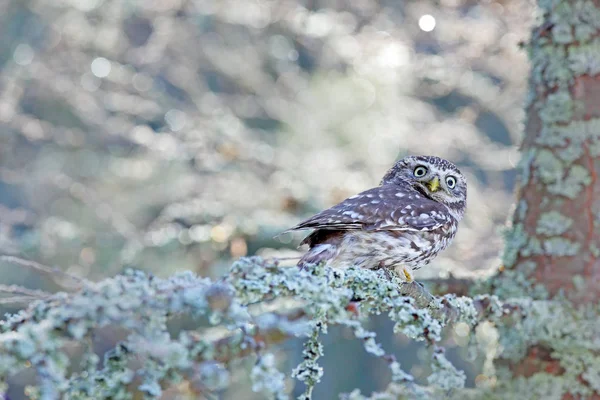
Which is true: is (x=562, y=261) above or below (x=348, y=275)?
above

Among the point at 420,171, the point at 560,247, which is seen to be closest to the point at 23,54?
the point at 420,171


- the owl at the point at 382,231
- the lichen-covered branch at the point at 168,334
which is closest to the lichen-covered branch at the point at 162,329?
the lichen-covered branch at the point at 168,334

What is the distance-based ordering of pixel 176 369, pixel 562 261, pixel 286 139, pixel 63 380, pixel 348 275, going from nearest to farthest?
pixel 63 380 → pixel 176 369 → pixel 348 275 → pixel 562 261 → pixel 286 139

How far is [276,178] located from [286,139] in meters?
2.54

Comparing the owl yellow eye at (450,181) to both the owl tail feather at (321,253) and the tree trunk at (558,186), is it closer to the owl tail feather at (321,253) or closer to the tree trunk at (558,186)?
the tree trunk at (558,186)

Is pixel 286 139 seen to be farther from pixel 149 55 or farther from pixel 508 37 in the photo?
pixel 508 37

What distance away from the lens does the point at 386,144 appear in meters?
6.48

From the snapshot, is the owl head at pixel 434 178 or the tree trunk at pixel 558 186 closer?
the tree trunk at pixel 558 186

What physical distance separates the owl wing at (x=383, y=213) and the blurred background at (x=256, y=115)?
565 millimetres

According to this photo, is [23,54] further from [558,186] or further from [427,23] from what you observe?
[558,186]

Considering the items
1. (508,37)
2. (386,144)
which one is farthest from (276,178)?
(508,37)

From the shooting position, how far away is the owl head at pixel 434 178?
4031 millimetres

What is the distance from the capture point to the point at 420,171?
407 centimetres

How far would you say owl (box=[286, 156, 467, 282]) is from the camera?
10.7 feet
